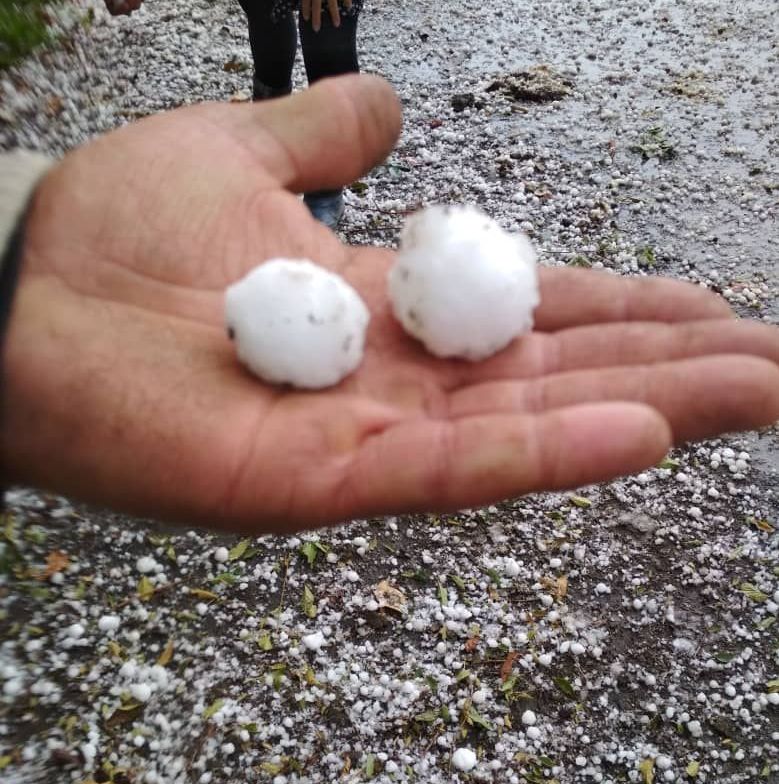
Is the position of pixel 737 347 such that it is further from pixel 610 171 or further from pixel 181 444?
pixel 610 171

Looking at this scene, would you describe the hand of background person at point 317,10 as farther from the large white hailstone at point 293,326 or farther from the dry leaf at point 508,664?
the dry leaf at point 508,664

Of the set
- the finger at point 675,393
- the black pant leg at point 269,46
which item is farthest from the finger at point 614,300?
the black pant leg at point 269,46

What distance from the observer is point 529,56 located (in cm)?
385

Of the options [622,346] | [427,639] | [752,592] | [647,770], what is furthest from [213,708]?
[752,592]

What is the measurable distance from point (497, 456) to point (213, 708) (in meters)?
1.08

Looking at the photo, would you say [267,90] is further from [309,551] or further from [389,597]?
[389,597]

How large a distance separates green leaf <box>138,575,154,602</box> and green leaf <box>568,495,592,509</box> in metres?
1.15

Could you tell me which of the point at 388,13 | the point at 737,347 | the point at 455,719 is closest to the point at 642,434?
the point at 737,347

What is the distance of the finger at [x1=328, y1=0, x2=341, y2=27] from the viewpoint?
95.4 inches

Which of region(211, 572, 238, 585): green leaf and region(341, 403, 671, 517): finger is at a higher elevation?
region(341, 403, 671, 517): finger

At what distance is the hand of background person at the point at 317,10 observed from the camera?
2.40m

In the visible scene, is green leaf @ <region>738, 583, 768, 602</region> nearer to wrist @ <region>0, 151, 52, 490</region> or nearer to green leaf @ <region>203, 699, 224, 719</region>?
green leaf @ <region>203, 699, 224, 719</region>

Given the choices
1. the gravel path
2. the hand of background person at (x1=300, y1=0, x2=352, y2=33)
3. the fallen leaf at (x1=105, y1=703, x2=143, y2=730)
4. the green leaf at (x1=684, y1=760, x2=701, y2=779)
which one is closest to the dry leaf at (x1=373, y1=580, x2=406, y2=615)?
the gravel path

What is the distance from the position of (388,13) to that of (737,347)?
3.51 metres
